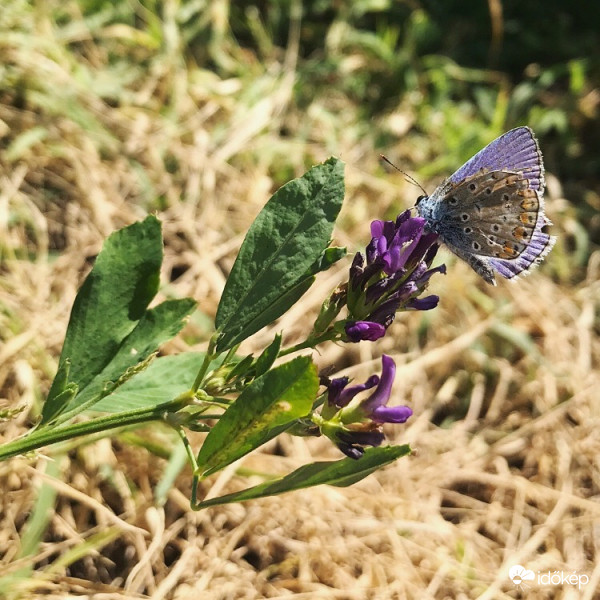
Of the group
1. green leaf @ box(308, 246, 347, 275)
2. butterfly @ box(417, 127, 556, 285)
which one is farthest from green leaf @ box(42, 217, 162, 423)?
butterfly @ box(417, 127, 556, 285)

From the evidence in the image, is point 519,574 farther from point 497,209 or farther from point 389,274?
point 389,274

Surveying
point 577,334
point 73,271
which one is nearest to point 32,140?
point 73,271

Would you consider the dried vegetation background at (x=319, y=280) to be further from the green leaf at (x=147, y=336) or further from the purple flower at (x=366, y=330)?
the purple flower at (x=366, y=330)

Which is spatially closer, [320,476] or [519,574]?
[320,476]

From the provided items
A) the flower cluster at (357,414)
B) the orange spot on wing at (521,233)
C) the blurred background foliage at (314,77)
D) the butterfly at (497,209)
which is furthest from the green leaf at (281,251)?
the blurred background foliage at (314,77)

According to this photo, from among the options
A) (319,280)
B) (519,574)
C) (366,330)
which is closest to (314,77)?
(319,280)
